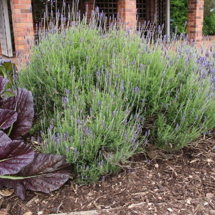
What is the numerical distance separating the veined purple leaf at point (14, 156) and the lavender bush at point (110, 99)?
0.26 metres

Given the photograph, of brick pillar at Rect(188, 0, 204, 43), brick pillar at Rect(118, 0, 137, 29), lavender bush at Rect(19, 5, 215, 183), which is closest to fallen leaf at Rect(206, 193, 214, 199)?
lavender bush at Rect(19, 5, 215, 183)

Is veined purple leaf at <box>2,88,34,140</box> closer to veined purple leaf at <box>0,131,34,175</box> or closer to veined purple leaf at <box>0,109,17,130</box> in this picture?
veined purple leaf at <box>0,109,17,130</box>

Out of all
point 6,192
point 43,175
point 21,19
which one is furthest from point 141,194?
point 21,19

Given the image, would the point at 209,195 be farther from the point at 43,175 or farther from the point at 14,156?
the point at 14,156

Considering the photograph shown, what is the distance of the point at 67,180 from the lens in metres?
2.54

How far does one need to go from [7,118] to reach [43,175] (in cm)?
58

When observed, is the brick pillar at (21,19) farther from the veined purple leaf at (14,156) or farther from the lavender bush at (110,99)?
the veined purple leaf at (14,156)

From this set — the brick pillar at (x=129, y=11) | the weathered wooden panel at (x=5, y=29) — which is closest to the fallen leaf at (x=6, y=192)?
the weathered wooden panel at (x=5, y=29)

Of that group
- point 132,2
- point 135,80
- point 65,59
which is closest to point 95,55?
point 65,59

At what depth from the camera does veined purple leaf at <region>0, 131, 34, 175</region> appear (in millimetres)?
2186

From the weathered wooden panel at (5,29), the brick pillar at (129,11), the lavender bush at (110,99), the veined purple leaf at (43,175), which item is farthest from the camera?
the brick pillar at (129,11)

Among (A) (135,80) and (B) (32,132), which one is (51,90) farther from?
(A) (135,80)

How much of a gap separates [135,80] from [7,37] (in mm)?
6340

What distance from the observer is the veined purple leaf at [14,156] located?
2186 mm
